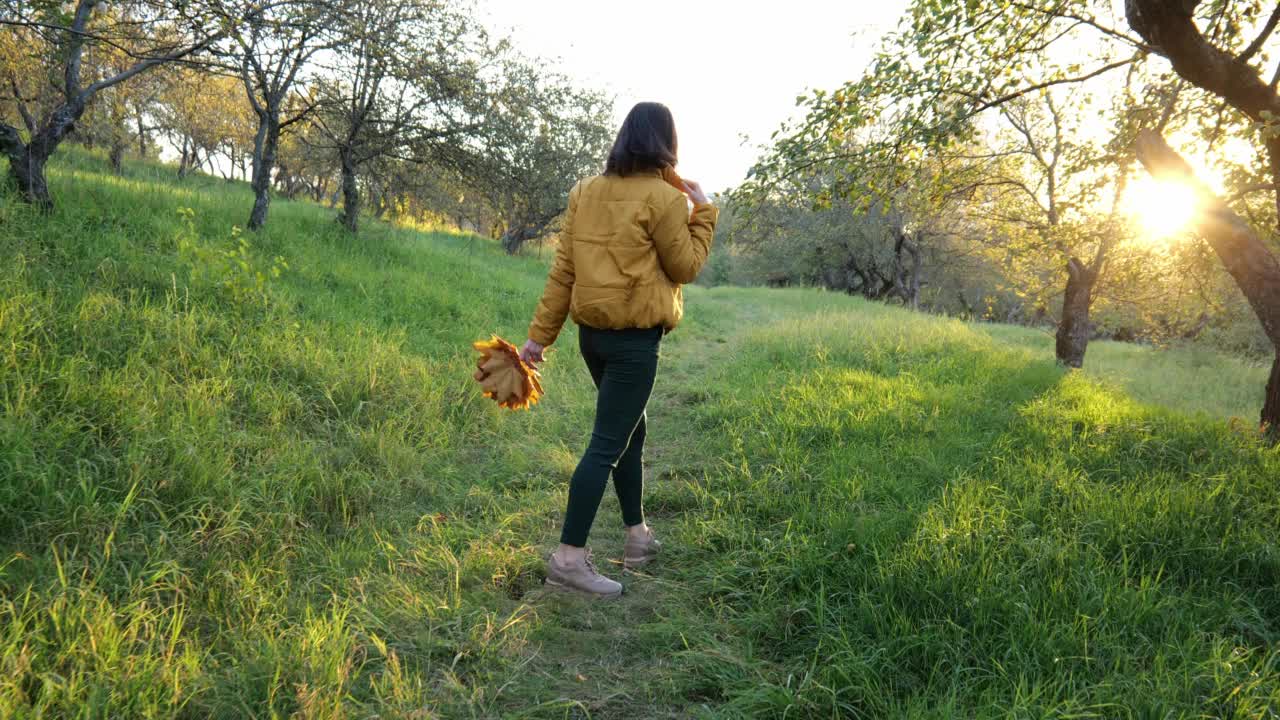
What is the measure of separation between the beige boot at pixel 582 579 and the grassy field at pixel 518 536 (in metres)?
0.11

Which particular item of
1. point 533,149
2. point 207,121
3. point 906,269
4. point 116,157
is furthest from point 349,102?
point 906,269

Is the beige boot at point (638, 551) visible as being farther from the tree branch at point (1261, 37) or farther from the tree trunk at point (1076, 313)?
the tree trunk at point (1076, 313)

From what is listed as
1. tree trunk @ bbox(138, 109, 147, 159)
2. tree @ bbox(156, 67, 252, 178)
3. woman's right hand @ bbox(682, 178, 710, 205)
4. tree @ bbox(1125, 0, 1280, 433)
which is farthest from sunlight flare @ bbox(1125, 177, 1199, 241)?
tree trunk @ bbox(138, 109, 147, 159)

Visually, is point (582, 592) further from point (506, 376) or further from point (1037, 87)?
point (1037, 87)

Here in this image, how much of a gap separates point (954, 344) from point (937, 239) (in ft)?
58.5

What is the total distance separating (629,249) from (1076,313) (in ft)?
37.2

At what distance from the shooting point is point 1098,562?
2.64 meters

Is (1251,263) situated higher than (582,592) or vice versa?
(1251,263)

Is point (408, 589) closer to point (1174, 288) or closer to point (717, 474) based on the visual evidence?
point (717, 474)

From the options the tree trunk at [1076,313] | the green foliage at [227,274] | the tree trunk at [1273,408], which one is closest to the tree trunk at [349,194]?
the green foliage at [227,274]

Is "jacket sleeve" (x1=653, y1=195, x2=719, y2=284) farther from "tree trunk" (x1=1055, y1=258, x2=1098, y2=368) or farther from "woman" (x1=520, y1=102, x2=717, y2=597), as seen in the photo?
"tree trunk" (x1=1055, y1=258, x2=1098, y2=368)

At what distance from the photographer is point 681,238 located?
2646mm

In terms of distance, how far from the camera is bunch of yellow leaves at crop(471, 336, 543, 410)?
310 cm

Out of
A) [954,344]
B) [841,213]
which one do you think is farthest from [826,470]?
[841,213]
